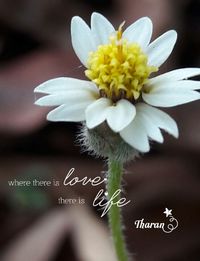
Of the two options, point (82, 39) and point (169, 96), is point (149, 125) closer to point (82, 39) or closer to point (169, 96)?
point (169, 96)

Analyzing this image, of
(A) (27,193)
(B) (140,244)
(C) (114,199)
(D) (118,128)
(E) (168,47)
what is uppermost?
(E) (168,47)

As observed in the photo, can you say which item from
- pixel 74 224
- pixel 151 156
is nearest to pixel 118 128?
pixel 74 224

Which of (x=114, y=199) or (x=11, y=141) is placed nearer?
(x=114, y=199)

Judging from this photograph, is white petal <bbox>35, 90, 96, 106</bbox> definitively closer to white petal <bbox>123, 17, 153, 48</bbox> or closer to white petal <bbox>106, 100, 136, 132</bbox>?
white petal <bbox>106, 100, 136, 132</bbox>

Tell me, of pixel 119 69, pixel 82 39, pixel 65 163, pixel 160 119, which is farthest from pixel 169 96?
pixel 65 163

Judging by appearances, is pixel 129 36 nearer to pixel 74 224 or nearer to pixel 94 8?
pixel 74 224

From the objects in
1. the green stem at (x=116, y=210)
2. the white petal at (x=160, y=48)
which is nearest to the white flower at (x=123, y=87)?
the white petal at (x=160, y=48)

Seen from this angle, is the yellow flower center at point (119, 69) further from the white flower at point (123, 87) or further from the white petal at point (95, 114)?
the white petal at point (95, 114)

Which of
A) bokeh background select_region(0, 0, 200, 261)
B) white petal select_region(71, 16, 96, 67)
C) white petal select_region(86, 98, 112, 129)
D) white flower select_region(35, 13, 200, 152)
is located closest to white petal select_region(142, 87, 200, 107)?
A: white flower select_region(35, 13, 200, 152)
